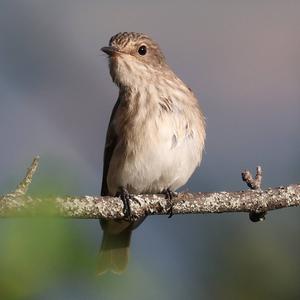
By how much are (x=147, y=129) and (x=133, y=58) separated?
869 mm

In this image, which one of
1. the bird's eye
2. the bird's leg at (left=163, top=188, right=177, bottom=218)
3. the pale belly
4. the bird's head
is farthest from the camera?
the bird's eye

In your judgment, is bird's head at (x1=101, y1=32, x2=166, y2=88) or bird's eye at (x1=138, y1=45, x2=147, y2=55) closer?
bird's head at (x1=101, y1=32, x2=166, y2=88)

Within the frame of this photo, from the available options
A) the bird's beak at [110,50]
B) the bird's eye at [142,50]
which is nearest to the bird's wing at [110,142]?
the bird's beak at [110,50]

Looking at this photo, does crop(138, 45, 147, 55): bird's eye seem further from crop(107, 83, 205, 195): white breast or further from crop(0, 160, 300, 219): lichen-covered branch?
crop(0, 160, 300, 219): lichen-covered branch

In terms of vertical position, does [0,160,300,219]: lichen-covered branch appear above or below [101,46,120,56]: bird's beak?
below

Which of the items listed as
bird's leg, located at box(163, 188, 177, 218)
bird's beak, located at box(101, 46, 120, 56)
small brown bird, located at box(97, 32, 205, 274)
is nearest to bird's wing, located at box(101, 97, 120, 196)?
small brown bird, located at box(97, 32, 205, 274)

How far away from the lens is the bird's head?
5.29 metres

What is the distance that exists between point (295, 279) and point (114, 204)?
2170mm

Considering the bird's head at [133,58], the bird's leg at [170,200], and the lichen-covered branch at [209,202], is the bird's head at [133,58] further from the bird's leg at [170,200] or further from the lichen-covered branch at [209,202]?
the lichen-covered branch at [209,202]

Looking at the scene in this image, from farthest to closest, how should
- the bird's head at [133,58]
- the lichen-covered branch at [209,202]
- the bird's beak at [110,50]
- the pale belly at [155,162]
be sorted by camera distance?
the bird's head at [133,58] < the bird's beak at [110,50] < the pale belly at [155,162] < the lichen-covered branch at [209,202]

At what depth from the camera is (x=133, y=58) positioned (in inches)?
217

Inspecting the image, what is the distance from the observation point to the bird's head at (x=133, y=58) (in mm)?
5293

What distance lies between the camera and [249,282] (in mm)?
1931

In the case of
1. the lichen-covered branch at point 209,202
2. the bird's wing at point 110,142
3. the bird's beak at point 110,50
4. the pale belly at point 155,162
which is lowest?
the lichen-covered branch at point 209,202
